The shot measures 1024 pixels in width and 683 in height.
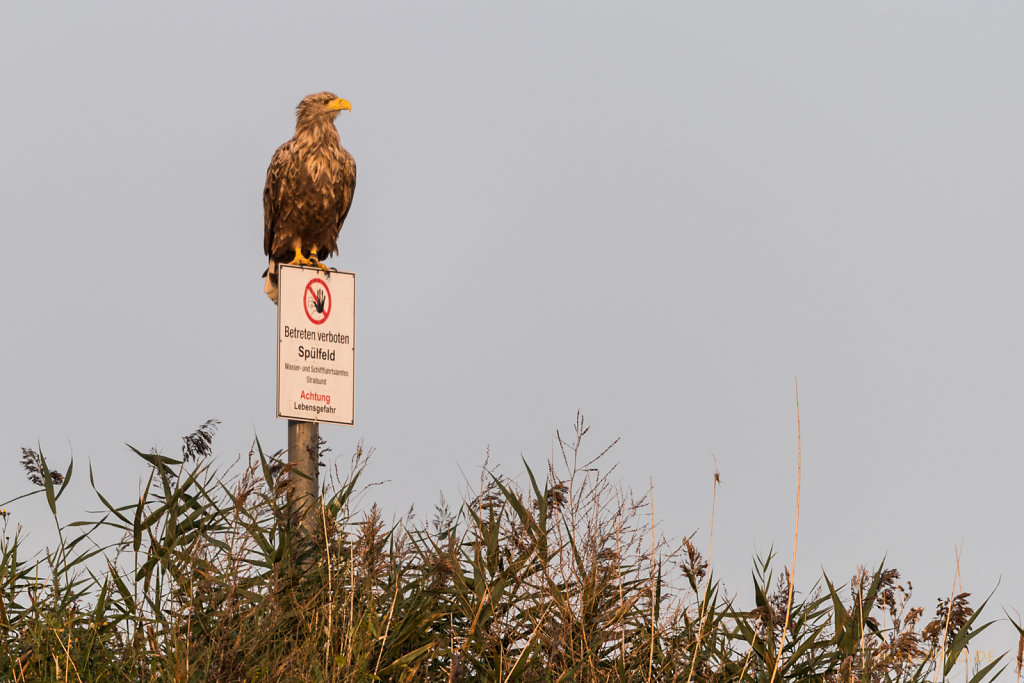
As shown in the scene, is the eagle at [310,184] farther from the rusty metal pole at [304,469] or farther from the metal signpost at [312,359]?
the rusty metal pole at [304,469]

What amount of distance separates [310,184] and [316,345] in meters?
2.58

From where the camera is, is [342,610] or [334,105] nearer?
[342,610]

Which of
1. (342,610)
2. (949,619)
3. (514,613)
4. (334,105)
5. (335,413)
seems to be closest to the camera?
(342,610)

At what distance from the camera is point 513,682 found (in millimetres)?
4211

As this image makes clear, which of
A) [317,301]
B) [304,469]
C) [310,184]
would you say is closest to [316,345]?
[317,301]

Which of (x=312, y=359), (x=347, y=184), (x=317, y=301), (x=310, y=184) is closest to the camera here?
(x=312, y=359)

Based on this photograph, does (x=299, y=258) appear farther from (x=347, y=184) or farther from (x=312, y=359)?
(x=312, y=359)

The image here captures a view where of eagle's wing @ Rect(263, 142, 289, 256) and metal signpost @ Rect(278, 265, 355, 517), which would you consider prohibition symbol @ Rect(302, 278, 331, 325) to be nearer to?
metal signpost @ Rect(278, 265, 355, 517)

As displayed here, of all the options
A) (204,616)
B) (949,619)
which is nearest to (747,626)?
(949,619)

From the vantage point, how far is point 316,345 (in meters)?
4.80

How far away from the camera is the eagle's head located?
719cm

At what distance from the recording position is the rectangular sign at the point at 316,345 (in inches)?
184

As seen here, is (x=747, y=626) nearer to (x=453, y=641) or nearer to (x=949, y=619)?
(x=949, y=619)

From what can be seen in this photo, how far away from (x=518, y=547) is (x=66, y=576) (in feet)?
5.91
